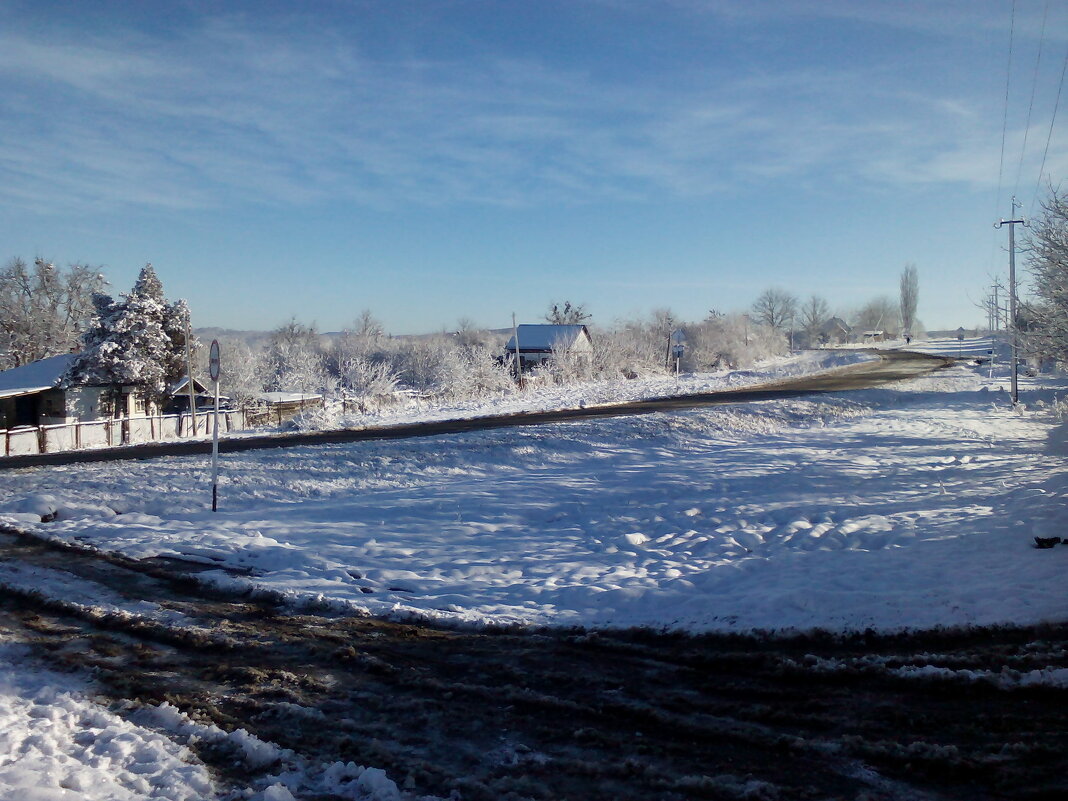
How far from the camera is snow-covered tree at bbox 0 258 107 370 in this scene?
62031 millimetres

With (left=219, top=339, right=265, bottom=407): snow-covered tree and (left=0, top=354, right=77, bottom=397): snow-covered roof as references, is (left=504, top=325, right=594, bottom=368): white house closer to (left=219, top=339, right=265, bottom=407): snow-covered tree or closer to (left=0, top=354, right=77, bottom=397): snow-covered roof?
(left=219, top=339, right=265, bottom=407): snow-covered tree

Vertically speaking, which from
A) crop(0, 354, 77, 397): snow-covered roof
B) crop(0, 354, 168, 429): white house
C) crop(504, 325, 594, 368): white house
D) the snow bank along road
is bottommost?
the snow bank along road

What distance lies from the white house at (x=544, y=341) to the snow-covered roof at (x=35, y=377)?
34.3 m

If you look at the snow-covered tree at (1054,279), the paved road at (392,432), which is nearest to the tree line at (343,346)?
the snow-covered tree at (1054,279)

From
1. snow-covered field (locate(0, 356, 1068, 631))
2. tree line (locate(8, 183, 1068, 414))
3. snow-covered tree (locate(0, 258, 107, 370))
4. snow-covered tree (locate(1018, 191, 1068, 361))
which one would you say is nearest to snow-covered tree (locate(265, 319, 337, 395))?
tree line (locate(8, 183, 1068, 414))

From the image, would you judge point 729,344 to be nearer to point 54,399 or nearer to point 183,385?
point 183,385

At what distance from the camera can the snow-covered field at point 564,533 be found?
7273 mm

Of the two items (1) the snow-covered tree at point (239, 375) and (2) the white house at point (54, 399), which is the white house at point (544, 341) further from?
(2) the white house at point (54, 399)

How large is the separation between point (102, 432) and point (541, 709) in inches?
1188

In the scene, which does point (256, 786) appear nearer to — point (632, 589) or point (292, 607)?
point (292, 607)

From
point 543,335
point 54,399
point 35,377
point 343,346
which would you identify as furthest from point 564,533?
point 343,346

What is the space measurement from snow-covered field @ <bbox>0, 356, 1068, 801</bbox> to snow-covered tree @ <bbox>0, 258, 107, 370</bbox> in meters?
55.4

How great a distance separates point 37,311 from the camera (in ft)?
207

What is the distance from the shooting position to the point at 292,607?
810cm
